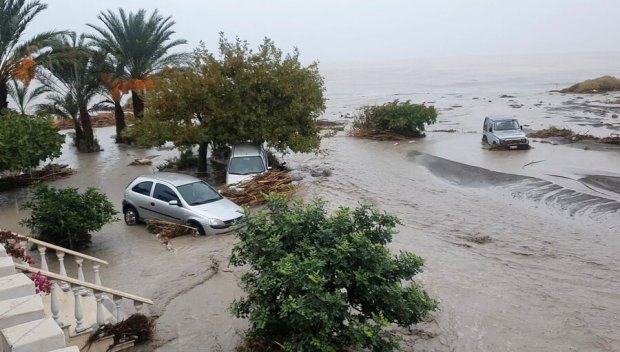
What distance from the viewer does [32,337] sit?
14.6 feet

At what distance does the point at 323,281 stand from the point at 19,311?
2.93m

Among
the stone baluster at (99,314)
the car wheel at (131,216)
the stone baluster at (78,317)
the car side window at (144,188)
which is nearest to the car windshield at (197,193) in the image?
the car side window at (144,188)

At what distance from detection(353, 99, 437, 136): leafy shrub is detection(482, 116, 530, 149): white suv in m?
4.81

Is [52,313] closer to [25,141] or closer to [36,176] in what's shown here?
[25,141]

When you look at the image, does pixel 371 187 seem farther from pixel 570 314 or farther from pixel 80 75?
pixel 80 75

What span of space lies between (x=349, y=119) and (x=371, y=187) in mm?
27011

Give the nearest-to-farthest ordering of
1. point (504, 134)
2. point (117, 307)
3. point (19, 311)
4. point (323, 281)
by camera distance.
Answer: point (19, 311) → point (323, 281) → point (117, 307) → point (504, 134)

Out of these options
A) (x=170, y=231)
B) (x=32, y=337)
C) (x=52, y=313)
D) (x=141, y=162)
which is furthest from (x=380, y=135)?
(x=32, y=337)

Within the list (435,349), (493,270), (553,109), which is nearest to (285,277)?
(435,349)

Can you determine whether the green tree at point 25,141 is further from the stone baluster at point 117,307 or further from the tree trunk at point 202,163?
the stone baluster at point 117,307

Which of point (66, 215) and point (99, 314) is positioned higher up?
point (66, 215)

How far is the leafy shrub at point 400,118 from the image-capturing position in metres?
32.9

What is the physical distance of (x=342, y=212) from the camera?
21.2ft

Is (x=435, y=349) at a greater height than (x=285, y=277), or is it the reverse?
(x=285, y=277)
